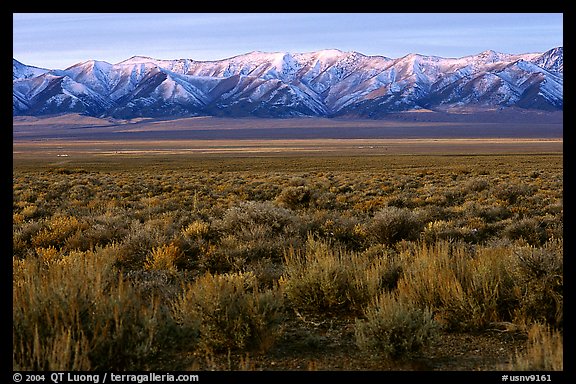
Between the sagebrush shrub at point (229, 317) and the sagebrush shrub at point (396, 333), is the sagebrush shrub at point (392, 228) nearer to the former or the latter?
the sagebrush shrub at point (229, 317)

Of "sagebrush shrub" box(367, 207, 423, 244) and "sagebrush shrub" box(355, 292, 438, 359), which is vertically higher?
"sagebrush shrub" box(367, 207, 423, 244)

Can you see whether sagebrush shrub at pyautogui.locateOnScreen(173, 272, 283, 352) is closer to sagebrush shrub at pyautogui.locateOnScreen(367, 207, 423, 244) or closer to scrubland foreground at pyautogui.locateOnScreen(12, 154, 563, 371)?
scrubland foreground at pyautogui.locateOnScreen(12, 154, 563, 371)

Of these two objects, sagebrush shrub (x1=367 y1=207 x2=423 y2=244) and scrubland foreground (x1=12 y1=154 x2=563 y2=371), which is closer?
scrubland foreground (x1=12 y1=154 x2=563 y2=371)

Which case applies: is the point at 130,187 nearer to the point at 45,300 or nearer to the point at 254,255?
the point at 254,255

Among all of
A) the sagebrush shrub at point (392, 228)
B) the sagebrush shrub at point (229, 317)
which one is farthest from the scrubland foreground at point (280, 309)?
the sagebrush shrub at point (392, 228)

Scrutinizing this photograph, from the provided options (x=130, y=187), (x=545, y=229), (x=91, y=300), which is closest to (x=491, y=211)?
(x=545, y=229)

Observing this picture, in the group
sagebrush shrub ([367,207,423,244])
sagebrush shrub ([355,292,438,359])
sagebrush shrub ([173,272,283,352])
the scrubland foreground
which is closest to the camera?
the scrubland foreground

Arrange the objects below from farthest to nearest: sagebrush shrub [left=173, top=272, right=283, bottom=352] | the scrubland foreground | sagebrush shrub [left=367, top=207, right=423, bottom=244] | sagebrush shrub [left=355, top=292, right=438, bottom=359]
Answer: sagebrush shrub [left=367, top=207, right=423, bottom=244]
sagebrush shrub [left=173, top=272, right=283, bottom=352]
sagebrush shrub [left=355, top=292, right=438, bottom=359]
the scrubland foreground

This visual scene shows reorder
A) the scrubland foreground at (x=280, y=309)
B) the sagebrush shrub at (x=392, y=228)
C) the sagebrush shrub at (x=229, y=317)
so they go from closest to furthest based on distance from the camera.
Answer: the scrubland foreground at (x=280, y=309)
the sagebrush shrub at (x=229, y=317)
the sagebrush shrub at (x=392, y=228)

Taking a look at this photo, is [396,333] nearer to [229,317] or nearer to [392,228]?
[229,317]

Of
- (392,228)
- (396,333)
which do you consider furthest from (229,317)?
(392,228)

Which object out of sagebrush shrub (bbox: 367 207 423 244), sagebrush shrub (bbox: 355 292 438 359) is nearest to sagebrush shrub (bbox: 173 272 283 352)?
sagebrush shrub (bbox: 355 292 438 359)
